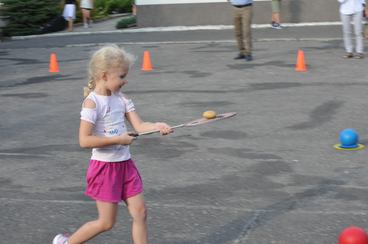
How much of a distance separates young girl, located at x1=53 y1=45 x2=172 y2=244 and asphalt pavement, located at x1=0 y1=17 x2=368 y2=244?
0.84 meters

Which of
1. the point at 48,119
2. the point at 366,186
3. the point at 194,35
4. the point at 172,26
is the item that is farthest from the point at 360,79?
the point at 172,26

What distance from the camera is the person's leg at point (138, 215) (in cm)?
516

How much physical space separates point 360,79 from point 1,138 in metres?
6.30

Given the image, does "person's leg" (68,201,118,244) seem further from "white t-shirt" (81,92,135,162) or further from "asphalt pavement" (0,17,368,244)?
"asphalt pavement" (0,17,368,244)

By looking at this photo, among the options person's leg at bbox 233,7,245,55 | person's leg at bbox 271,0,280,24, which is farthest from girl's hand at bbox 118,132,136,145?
person's leg at bbox 271,0,280,24

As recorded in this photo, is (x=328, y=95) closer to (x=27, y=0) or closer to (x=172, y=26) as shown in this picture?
(x=172, y=26)

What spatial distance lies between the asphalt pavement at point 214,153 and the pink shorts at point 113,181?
890 millimetres

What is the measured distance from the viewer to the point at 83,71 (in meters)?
15.8

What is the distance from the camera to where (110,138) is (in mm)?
5039

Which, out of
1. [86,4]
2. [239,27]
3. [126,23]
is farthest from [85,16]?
[239,27]

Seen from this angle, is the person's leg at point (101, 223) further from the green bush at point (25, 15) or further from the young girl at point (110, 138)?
the green bush at point (25, 15)

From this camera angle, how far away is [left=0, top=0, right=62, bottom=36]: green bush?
24703 millimetres

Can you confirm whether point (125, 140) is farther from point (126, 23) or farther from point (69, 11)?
point (69, 11)

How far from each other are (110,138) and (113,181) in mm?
304
